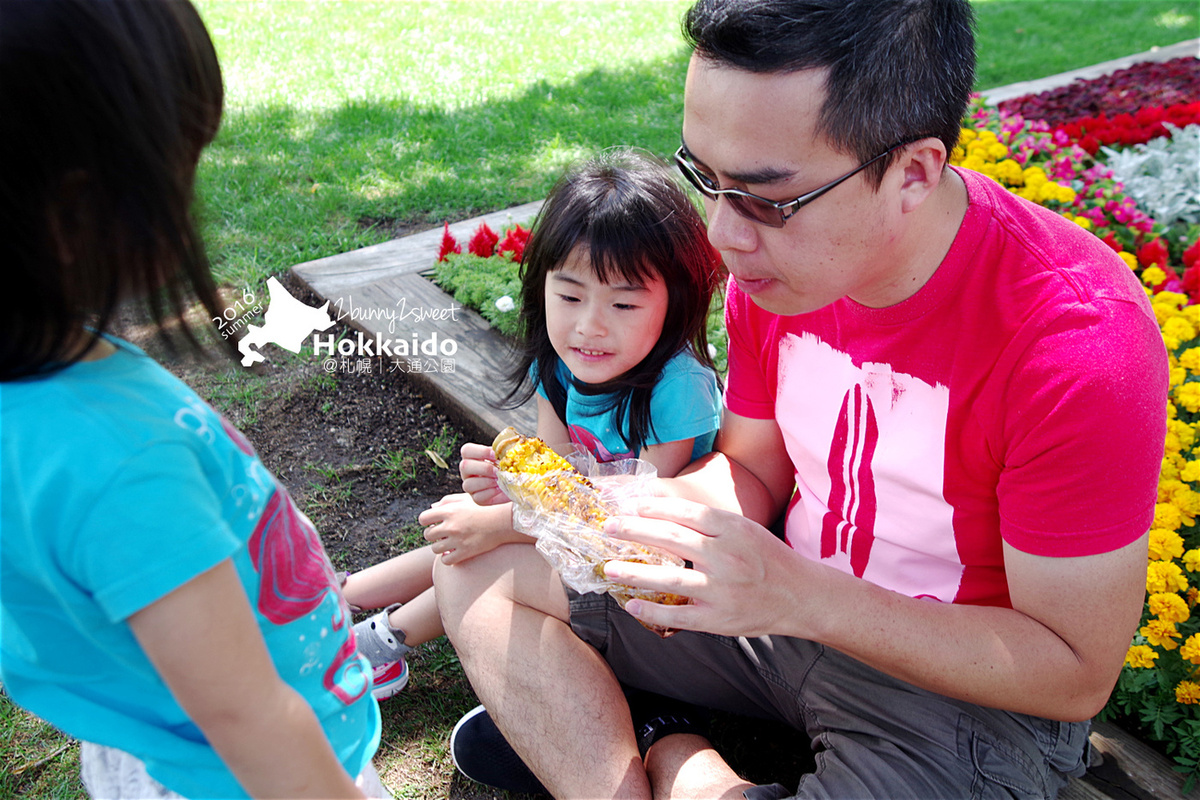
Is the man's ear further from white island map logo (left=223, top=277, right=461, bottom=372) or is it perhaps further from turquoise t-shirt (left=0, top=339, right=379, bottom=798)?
white island map logo (left=223, top=277, right=461, bottom=372)

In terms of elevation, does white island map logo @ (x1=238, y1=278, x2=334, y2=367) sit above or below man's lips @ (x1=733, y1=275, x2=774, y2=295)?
below

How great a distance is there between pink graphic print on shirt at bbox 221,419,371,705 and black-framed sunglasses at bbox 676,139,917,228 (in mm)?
832

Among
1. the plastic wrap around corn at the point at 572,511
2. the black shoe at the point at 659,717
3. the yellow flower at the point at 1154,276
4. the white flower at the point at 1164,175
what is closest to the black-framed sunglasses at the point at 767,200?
the plastic wrap around corn at the point at 572,511

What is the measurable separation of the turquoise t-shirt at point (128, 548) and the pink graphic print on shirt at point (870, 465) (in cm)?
99

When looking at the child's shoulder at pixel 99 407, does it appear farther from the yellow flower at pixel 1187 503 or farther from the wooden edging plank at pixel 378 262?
the wooden edging plank at pixel 378 262

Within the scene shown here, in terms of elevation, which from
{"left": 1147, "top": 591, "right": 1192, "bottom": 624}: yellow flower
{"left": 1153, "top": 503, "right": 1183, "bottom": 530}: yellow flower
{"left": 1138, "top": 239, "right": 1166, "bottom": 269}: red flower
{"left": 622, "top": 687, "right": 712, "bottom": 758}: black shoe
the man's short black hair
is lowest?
{"left": 622, "top": 687, "right": 712, "bottom": 758}: black shoe

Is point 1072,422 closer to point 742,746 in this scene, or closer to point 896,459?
point 896,459

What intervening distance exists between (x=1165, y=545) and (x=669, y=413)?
43.6 inches

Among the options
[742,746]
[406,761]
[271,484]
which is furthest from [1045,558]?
[406,761]

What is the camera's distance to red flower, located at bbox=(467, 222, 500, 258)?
3.74m

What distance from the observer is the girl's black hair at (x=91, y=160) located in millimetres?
803

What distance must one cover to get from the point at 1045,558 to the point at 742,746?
0.98 meters

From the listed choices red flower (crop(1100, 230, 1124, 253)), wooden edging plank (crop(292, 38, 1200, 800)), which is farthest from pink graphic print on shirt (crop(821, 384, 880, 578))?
red flower (crop(1100, 230, 1124, 253))

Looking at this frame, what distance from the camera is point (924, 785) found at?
1520 millimetres
